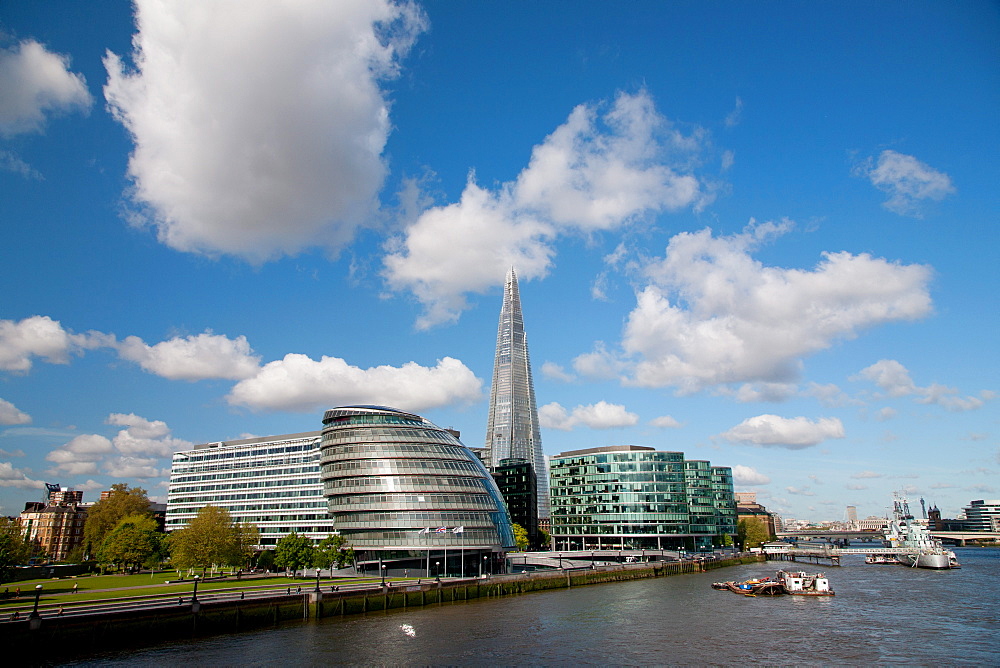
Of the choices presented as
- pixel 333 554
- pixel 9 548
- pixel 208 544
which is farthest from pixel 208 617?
pixel 9 548

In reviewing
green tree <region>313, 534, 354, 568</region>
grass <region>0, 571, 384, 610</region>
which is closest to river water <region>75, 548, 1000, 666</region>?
grass <region>0, 571, 384, 610</region>

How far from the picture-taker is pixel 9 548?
78.4 meters

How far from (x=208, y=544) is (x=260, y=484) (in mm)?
53922

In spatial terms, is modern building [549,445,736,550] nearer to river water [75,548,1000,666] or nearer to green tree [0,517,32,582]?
river water [75,548,1000,666]

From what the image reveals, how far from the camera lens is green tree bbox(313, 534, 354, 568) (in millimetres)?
89188

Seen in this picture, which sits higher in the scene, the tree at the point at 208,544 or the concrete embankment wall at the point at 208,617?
the tree at the point at 208,544

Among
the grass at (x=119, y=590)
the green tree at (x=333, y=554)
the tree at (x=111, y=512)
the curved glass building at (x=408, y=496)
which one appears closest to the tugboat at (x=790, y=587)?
the curved glass building at (x=408, y=496)

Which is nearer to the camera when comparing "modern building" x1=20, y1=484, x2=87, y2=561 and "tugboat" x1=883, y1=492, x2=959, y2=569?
"tugboat" x1=883, y1=492, x2=959, y2=569

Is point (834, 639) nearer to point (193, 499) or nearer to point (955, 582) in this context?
point (955, 582)

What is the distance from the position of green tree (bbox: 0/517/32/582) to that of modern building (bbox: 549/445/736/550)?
429ft

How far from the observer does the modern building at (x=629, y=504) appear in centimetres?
17925

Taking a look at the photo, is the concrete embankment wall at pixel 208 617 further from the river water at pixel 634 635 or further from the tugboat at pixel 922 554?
the tugboat at pixel 922 554

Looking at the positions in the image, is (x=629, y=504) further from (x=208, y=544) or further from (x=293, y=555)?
(x=208, y=544)

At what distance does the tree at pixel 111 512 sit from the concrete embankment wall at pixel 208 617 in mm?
92323
